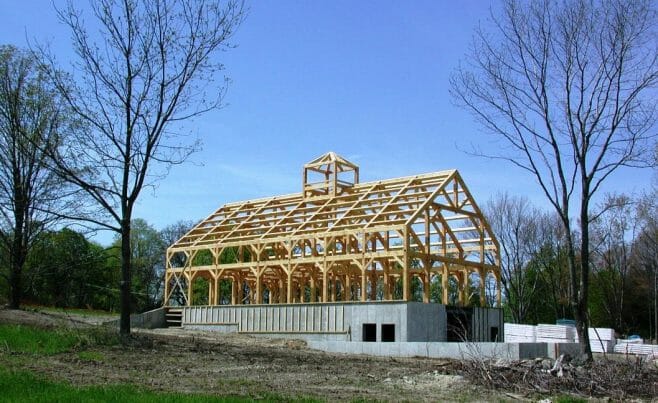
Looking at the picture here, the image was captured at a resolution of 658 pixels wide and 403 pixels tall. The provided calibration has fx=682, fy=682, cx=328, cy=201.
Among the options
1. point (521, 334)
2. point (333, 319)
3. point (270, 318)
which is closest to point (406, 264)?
point (333, 319)

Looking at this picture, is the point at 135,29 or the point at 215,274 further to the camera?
the point at 215,274

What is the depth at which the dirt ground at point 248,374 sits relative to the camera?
1045 cm

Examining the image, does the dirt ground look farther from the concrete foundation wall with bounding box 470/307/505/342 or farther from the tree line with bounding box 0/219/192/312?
the tree line with bounding box 0/219/192/312

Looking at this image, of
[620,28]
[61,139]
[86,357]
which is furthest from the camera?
[61,139]

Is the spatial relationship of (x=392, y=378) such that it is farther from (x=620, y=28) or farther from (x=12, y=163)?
(x=12, y=163)

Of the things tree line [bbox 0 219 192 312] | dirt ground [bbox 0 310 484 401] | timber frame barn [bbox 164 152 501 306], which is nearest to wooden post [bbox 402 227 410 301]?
timber frame barn [bbox 164 152 501 306]

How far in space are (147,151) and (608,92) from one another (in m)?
11.8

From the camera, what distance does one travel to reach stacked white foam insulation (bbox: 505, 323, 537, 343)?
38.9 meters

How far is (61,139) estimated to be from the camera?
19094mm

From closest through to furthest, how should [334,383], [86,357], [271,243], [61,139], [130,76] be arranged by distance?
[334,383] → [86,357] → [130,76] → [61,139] → [271,243]

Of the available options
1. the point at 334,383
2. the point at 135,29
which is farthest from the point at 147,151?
the point at 334,383

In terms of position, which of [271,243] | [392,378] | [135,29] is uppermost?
[135,29]

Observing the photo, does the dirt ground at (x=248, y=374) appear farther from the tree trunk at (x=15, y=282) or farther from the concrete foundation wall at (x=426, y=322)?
the tree trunk at (x=15, y=282)

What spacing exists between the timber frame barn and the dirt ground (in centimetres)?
1210
